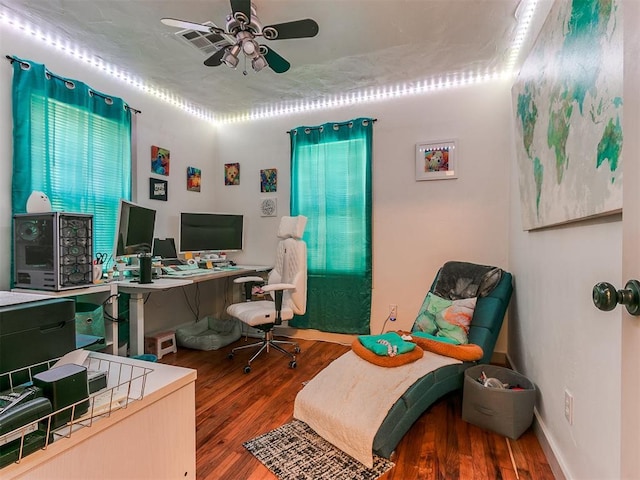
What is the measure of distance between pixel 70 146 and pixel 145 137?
79 cm

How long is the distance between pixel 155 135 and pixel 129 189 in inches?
27.7

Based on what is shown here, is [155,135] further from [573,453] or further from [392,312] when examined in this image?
[573,453]

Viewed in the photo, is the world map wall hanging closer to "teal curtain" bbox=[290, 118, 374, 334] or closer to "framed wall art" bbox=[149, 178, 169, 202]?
"teal curtain" bbox=[290, 118, 374, 334]

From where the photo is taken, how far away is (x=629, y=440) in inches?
23.7

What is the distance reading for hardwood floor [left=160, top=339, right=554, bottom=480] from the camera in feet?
5.31

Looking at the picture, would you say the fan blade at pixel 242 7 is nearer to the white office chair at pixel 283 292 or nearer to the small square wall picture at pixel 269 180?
the white office chair at pixel 283 292

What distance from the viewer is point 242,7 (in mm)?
1836

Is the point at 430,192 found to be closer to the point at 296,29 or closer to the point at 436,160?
the point at 436,160

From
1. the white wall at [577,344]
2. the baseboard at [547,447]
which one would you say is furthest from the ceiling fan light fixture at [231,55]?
the baseboard at [547,447]

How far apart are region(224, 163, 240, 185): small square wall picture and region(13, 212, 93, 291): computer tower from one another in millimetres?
2046

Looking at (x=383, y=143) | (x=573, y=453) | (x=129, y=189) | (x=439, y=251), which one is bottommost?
(x=573, y=453)

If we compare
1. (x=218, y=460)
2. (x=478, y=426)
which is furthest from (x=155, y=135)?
(x=478, y=426)

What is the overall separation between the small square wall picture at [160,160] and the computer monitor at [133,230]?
0.74 meters

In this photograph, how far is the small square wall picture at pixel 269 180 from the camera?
12.9 ft
